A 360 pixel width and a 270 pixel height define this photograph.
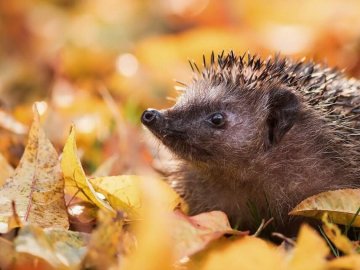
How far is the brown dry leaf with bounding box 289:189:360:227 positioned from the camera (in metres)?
2.94

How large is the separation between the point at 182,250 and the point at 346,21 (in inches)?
184

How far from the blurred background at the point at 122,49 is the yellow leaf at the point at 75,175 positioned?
101 cm

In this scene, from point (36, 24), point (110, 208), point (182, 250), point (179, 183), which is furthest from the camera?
point (36, 24)

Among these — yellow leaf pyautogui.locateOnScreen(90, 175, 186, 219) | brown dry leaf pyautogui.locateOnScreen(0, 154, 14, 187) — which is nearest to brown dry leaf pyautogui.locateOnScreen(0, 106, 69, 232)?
yellow leaf pyautogui.locateOnScreen(90, 175, 186, 219)

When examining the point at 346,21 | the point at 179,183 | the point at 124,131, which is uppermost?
the point at 346,21

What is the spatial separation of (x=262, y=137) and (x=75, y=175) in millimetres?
869

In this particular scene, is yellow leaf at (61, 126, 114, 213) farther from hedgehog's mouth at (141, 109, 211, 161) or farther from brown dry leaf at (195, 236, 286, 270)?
brown dry leaf at (195, 236, 286, 270)

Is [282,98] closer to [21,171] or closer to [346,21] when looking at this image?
[21,171]

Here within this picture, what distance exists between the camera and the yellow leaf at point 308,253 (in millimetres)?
2234

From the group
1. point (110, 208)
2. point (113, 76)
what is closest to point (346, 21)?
point (113, 76)

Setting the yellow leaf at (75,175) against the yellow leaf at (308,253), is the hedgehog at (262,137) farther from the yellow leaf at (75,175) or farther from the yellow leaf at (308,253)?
the yellow leaf at (308,253)

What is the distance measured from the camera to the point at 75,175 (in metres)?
3.01

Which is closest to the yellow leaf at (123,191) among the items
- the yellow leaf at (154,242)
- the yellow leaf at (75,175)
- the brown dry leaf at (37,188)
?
the yellow leaf at (75,175)

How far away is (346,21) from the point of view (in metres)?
6.80
